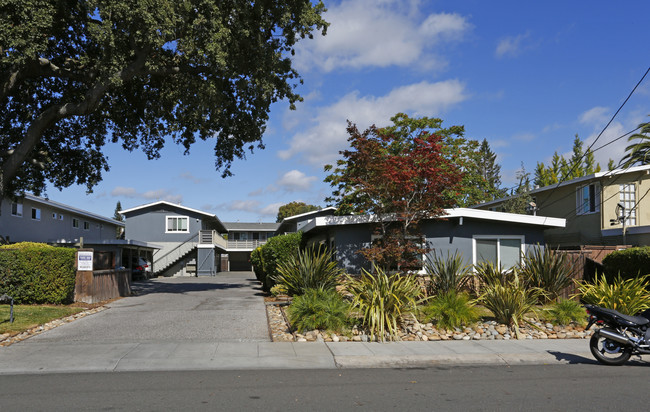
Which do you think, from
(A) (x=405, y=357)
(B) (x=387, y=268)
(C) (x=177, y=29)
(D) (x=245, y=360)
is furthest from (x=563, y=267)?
(C) (x=177, y=29)

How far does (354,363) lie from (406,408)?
2.68 m

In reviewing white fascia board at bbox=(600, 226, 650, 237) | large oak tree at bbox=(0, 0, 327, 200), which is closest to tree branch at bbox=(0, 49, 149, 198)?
large oak tree at bbox=(0, 0, 327, 200)

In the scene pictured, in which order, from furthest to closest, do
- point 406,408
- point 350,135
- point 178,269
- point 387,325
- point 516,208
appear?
point 178,269 < point 516,208 < point 350,135 < point 387,325 < point 406,408

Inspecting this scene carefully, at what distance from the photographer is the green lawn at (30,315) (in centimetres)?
1162

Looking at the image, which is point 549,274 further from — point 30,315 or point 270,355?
point 30,315

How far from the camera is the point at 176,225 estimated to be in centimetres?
4606

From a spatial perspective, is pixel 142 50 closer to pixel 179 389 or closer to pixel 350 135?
pixel 350 135

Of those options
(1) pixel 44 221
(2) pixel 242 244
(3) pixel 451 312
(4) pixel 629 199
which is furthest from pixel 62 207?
(4) pixel 629 199

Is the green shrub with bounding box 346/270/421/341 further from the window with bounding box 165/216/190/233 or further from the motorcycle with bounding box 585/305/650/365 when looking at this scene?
the window with bounding box 165/216/190/233

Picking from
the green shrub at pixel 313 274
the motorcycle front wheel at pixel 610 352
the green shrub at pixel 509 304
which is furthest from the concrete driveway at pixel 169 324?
the motorcycle front wheel at pixel 610 352

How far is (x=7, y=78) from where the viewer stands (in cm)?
1706

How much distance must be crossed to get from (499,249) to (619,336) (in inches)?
378

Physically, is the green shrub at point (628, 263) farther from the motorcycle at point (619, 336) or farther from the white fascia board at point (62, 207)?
the white fascia board at point (62, 207)

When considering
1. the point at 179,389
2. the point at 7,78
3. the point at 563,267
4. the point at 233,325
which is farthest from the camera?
the point at 7,78
